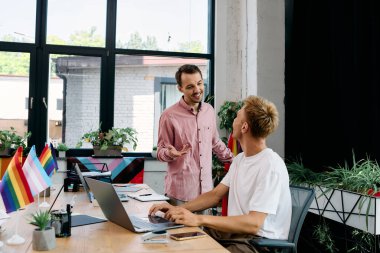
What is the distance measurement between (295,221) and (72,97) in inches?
158

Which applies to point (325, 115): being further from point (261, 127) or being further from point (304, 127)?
point (261, 127)

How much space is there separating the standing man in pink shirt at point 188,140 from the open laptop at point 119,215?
96cm

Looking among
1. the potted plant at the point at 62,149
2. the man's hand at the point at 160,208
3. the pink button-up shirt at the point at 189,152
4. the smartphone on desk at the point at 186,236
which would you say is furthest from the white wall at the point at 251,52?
the smartphone on desk at the point at 186,236

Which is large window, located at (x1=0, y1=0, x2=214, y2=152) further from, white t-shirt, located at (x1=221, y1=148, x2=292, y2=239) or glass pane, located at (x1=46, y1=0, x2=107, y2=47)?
white t-shirt, located at (x1=221, y1=148, x2=292, y2=239)

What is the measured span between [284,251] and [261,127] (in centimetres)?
55

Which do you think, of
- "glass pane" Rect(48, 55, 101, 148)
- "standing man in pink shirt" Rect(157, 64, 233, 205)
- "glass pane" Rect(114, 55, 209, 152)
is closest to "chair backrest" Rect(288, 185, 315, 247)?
"standing man in pink shirt" Rect(157, 64, 233, 205)

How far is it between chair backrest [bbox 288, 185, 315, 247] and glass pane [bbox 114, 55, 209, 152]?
3582mm

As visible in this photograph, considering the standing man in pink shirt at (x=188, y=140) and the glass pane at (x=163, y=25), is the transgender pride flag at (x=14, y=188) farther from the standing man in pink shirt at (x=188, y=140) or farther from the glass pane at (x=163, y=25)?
the glass pane at (x=163, y=25)

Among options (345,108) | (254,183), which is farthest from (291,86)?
(254,183)

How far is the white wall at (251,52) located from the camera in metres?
4.71

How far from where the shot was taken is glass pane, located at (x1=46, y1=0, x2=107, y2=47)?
17.1 feet

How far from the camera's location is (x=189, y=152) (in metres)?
2.92

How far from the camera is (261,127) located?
1.94 m

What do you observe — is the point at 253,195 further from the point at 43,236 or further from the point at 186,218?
the point at 43,236
